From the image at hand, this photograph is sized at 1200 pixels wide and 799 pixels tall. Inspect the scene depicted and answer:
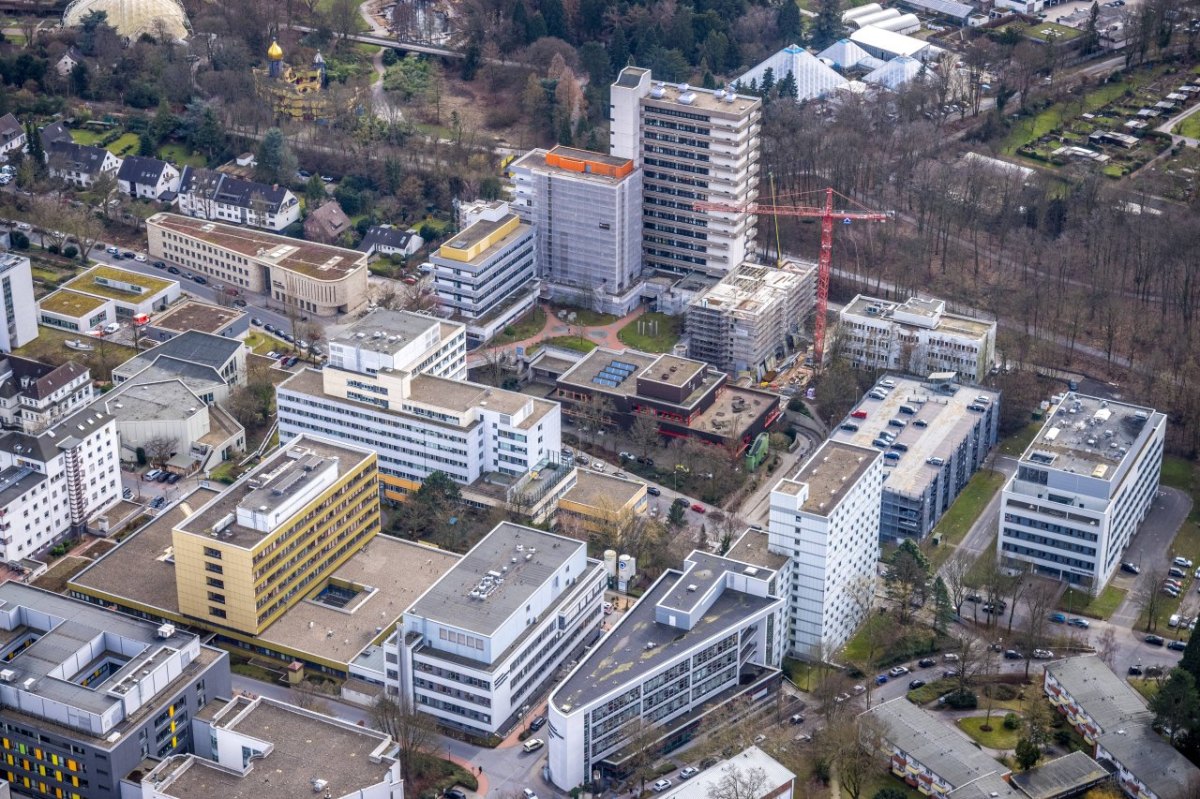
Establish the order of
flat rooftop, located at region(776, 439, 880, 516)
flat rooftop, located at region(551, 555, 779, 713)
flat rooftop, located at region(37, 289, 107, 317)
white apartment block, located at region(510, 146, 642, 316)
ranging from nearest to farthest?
flat rooftop, located at region(551, 555, 779, 713) < flat rooftop, located at region(776, 439, 880, 516) < flat rooftop, located at region(37, 289, 107, 317) < white apartment block, located at region(510, 146, 642, 316)

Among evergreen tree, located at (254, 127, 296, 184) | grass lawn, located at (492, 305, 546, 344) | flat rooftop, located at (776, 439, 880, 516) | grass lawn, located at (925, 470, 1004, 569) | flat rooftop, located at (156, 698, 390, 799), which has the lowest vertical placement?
grass lawn, located at (925, 470, 1004, 569)

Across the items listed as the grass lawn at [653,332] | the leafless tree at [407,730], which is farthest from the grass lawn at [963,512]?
the leafless tree at [407,730]

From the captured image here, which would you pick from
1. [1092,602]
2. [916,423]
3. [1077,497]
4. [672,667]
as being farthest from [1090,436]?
[672,667]

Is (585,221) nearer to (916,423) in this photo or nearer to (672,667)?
(916,423)

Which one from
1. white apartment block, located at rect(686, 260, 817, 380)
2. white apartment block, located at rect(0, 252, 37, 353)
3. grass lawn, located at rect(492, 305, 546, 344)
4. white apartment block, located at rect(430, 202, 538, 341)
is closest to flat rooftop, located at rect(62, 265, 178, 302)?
white apartment block, located at rect(0, 252, 37, 353)

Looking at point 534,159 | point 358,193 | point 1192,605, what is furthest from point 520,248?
point 1192,605

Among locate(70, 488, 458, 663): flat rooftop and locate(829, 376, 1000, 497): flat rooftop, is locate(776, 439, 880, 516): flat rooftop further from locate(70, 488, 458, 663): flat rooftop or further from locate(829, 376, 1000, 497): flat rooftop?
locate(70, 488, 458, 663): flat rooftop
